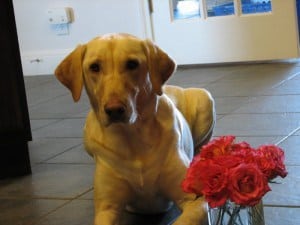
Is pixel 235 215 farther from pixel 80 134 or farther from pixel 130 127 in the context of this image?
pixel 80 134

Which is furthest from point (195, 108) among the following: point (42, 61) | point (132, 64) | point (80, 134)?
point (42, 61)

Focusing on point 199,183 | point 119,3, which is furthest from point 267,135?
point 119,3

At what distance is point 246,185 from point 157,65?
0.52 metres

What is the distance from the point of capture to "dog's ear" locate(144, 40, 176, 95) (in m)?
1.59

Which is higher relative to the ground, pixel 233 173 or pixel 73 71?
pixel 73 71

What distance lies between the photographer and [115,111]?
150 cm

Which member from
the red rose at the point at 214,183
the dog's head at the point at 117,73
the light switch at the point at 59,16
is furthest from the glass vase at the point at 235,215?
the light switch at the point at 59,16

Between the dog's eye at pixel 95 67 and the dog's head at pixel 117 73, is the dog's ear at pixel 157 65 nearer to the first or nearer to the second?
the dog's head at pixel 117 73

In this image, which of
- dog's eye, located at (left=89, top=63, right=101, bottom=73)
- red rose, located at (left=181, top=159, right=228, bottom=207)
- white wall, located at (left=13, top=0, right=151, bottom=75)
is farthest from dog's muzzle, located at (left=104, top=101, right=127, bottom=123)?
white wall, located at (left=13, top=0, right=151, bottom=75)

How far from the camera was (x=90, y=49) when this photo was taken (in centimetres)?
158

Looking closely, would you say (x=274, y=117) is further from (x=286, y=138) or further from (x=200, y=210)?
(x=200, y=210)

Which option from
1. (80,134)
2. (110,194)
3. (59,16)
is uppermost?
(59,16)

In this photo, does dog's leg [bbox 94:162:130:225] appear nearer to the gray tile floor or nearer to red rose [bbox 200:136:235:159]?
the gray tile floor

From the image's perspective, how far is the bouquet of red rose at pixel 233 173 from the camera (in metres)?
1.17
